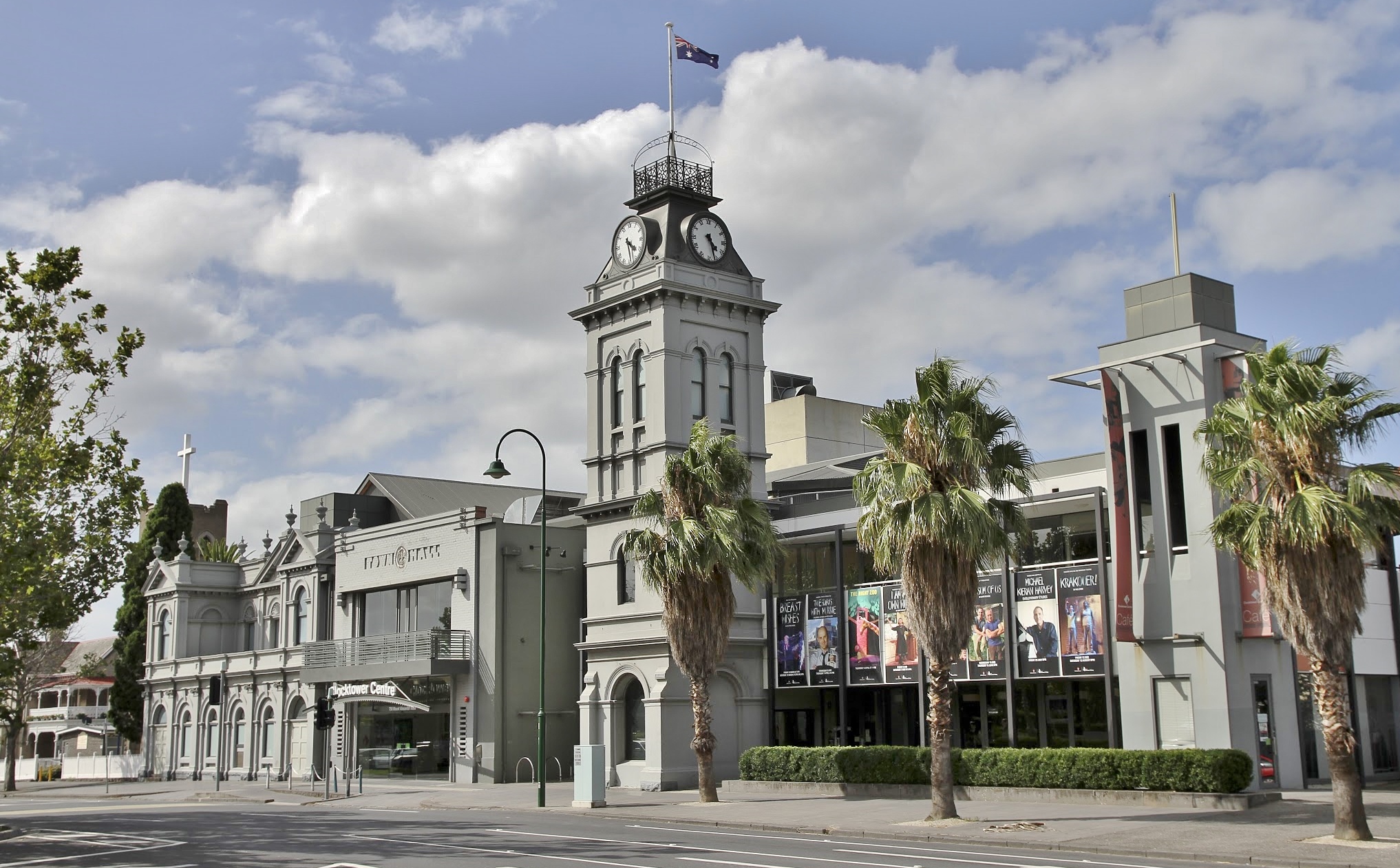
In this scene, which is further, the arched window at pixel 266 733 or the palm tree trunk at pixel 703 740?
the arched window at pixel 266 733

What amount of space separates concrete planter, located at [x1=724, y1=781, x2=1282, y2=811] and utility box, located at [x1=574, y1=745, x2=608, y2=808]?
4103mm

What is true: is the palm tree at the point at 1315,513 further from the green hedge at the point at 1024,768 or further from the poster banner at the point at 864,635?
the poster banner at the point at 864,635

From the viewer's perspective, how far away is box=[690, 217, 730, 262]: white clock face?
41.1 metres

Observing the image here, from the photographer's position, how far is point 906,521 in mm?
25469

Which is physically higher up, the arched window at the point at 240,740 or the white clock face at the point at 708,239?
the white clock face at the point at 708,239

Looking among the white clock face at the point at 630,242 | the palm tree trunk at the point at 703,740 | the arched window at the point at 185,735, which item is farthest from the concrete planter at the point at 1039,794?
the arched window at the point at 185,735

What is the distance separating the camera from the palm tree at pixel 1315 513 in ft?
66.9

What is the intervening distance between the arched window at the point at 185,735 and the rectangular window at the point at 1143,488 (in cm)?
4463

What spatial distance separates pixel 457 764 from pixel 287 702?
12079mm

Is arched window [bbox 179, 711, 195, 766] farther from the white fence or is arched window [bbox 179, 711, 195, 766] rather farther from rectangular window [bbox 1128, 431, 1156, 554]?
rectangular window [bbox 1128, 431, 1156, 554]

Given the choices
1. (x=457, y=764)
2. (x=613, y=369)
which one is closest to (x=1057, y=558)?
(x=613, y=369)

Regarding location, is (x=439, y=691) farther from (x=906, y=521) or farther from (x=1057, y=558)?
(x=906, y=521)

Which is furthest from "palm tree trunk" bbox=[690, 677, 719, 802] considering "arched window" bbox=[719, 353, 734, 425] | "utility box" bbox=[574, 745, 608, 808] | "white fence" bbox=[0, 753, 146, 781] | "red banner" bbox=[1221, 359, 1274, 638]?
"white fence" bbox=[0, 753, 146, 781]

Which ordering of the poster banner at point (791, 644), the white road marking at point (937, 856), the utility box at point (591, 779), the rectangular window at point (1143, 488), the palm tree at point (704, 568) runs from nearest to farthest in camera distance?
the white road marking at point (937, 856) < the rectangular window at point (1143, 488) < the palm tree at point (704, 568) < the utility box at point (591, 779) < the poster banner at point (791, 644)
